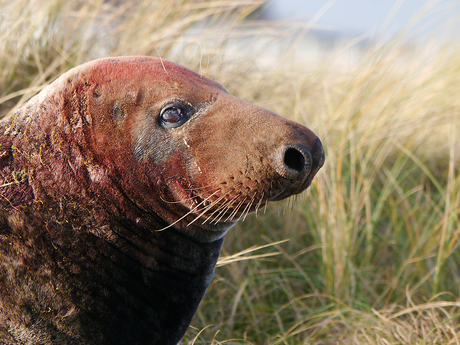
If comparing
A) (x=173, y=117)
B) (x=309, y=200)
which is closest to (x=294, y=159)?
(x=173, y=117)

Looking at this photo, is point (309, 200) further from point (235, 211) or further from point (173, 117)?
point (173, 117)

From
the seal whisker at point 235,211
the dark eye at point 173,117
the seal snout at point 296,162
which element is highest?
the dark eye at point 173,117

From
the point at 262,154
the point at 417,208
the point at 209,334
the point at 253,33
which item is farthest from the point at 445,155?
the point at 262,154

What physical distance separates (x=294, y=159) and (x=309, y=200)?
2.26 metres

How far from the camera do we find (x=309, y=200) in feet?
13.2

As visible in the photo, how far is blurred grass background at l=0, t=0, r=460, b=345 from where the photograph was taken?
3.21m

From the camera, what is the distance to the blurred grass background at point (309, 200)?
3211mm

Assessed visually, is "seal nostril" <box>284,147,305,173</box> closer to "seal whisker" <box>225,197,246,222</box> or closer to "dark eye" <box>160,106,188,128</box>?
"seal whisker" <box>225,197,246,222</box>

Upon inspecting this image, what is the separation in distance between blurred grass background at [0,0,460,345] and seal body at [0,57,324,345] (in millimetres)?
1040

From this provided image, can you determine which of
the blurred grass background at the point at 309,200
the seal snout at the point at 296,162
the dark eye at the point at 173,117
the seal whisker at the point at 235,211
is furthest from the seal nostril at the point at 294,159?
the blurred grass background at the point at 309,200

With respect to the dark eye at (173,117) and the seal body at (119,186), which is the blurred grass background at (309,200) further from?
the dark eye at (173,117)

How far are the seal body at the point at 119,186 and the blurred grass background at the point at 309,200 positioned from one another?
104cm

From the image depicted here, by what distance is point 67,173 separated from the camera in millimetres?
1798

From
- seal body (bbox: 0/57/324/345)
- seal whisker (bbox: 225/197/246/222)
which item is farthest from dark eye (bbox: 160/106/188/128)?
seal whisker (bbox: 225/197/246/222)
